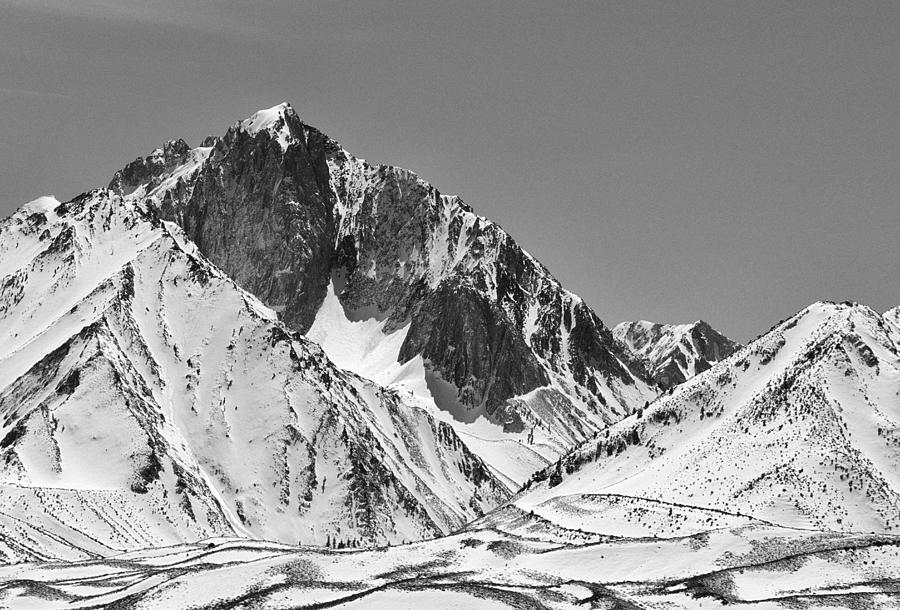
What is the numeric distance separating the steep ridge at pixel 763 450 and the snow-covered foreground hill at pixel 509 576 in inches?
534

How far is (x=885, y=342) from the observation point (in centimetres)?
12812

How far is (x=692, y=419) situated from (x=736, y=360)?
507 inches

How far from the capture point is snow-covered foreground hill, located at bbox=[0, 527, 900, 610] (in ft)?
227

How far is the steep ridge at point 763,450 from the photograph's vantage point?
333ft

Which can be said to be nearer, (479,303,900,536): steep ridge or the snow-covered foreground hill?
the snow-covered foreground hill

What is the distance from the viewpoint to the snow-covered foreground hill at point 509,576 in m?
69.1

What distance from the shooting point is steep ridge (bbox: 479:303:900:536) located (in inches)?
4001

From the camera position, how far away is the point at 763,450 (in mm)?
112375

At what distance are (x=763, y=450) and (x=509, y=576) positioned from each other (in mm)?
43382

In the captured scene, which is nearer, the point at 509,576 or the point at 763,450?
the point at 509,576

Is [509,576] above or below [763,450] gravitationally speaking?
below

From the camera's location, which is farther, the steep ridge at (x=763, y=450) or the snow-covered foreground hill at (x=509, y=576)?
the steep ridge at (x=763, y=450)

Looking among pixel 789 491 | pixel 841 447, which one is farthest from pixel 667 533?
pixel 841 447

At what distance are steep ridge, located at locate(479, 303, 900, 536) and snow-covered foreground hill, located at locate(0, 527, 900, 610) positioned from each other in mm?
13553
